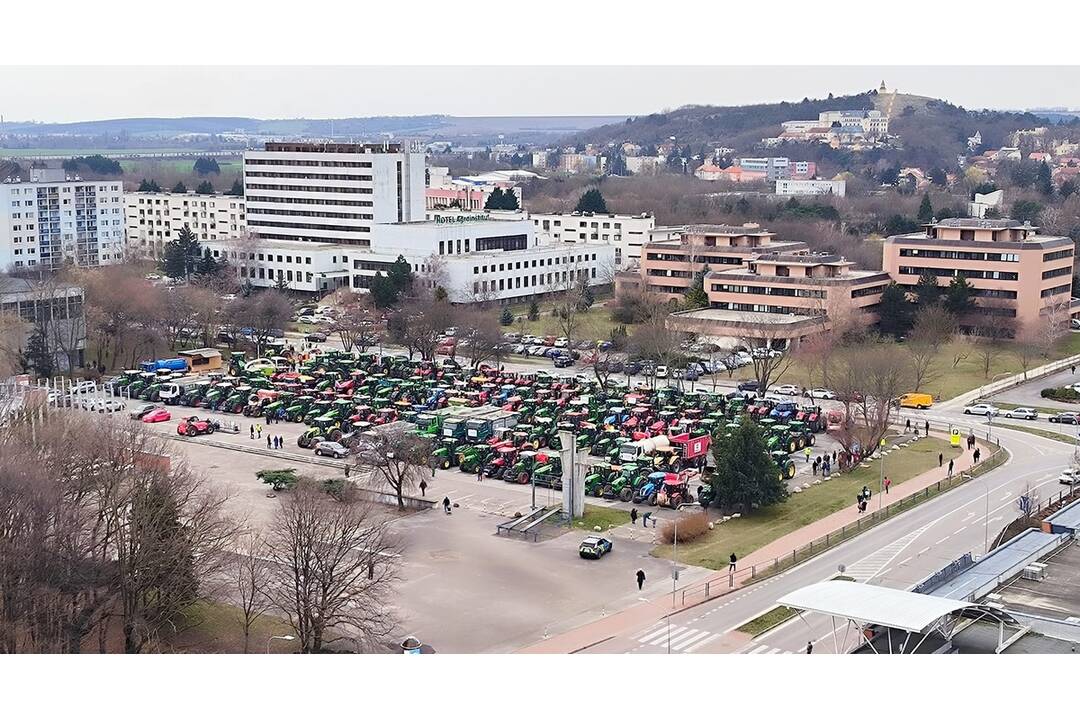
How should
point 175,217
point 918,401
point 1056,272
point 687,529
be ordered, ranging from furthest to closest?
point 175,217
point 1056,272
point 918,401
point 687,529

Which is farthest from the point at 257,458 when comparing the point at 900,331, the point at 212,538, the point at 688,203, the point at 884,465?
the point at 688,203

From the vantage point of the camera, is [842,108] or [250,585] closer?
[250,585]

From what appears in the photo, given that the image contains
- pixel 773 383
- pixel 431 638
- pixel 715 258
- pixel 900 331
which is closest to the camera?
pixel 431 638

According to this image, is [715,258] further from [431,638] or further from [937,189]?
[937,189]

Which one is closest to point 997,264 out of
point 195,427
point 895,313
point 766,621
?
point 895,313

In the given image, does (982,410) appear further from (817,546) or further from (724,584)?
(724,584)
